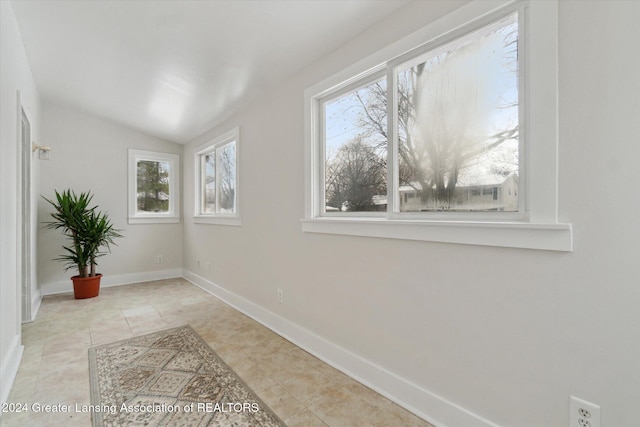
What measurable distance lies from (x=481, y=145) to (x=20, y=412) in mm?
2924

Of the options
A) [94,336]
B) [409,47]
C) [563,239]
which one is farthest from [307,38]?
[94,336]

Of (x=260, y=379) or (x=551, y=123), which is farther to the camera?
(x=260, y=379)

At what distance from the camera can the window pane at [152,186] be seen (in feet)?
16.2

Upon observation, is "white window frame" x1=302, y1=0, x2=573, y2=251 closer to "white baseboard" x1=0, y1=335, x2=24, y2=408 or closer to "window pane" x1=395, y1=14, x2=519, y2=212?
"window pane" x1=395, y1=14, x2=519, y2=212

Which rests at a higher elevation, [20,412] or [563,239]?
[563,239]

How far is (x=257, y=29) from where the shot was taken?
6.87 ft

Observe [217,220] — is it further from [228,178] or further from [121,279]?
[121,279]

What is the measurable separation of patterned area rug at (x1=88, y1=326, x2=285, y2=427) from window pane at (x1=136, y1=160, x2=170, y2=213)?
293 cm

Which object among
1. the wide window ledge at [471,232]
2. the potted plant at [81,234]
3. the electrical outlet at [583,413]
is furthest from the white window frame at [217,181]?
the electrical outlet at [583,413]

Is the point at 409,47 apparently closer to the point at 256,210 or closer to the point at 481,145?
the point at 481,145

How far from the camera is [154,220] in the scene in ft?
16.4

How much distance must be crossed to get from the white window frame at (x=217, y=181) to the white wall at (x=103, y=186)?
744 mm

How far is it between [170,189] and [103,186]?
94 cm

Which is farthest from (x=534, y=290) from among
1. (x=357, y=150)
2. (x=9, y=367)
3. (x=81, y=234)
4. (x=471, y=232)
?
(x=81, y=234)
